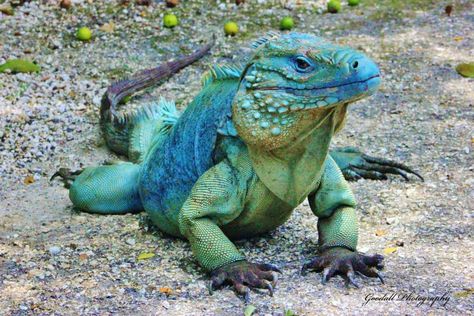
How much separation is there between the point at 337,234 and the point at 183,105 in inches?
142

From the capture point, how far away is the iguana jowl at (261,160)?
4.81 meters

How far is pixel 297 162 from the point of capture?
16.9 ft

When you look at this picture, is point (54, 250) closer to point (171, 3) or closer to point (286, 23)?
point (286, 23)

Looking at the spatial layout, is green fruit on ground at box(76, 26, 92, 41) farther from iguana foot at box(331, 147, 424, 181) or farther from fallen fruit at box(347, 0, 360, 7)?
iguana foot at box(331, 147, 424, 181)

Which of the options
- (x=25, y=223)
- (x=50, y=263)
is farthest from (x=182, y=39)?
(x=50, y=263)

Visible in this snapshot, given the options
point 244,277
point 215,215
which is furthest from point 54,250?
point 244,277

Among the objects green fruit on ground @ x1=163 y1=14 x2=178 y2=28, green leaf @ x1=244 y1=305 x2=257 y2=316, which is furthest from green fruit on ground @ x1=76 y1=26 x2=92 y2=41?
green leaf @ x1=244 y1=305 x2=257 y2=316

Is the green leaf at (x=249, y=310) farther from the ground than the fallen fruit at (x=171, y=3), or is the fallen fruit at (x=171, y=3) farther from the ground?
the green leaf at (x=249, y=310)

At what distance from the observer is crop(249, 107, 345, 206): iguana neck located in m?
4.99

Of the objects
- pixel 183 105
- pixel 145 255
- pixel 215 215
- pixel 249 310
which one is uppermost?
pixel 215 215

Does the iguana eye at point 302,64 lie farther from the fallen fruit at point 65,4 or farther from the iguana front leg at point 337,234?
the fallen fruit at point 65,4

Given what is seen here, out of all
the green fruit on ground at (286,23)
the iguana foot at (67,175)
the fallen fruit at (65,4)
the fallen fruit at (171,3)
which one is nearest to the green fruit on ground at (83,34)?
the fallen fruit at (65,4)

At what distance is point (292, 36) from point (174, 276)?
1.56 m

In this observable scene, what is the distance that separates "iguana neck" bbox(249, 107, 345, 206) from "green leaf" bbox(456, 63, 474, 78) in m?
4.30
